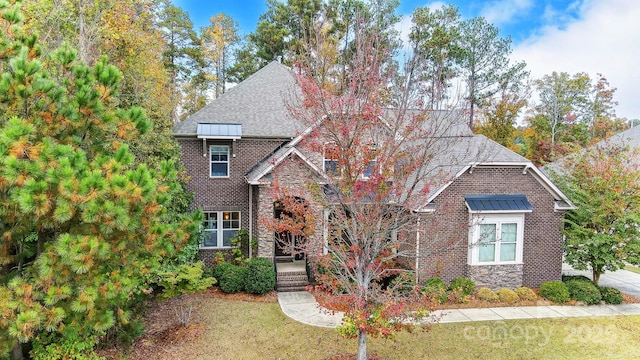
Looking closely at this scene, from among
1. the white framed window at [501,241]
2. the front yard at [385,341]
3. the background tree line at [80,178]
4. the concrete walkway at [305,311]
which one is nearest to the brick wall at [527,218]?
the white framed window at [501,241]

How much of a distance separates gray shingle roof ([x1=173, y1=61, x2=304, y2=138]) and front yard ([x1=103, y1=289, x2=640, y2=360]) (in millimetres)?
8108

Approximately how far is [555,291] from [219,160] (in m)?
14.7

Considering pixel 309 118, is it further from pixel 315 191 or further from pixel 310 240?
pixel 310 240

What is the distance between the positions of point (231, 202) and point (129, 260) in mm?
9866

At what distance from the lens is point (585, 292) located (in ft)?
44.6

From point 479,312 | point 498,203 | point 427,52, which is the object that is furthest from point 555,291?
point 427,52

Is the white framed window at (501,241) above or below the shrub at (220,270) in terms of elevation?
above

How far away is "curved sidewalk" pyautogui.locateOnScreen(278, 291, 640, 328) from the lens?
1174cm

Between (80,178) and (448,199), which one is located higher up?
(80,178)

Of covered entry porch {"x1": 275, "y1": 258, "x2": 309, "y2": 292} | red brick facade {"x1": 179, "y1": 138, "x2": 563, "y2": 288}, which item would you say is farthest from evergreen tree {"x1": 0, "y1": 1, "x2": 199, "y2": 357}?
covered entry porch {"x1": 275, "y1": 258, "x2": 309, "y2": 292}

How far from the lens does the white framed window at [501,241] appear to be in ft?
46.6

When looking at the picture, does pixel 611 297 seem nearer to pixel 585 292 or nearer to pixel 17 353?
pixel 585 292

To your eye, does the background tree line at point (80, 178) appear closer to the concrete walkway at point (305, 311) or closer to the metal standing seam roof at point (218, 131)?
the metal standing seam roof at point (218, 131)

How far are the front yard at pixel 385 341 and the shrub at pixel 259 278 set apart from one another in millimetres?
1713
